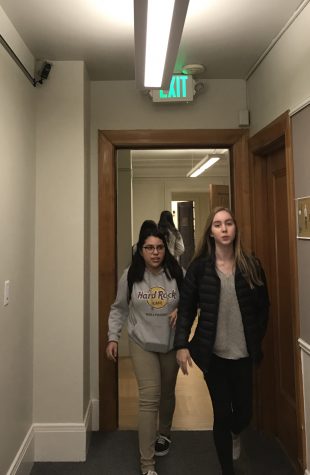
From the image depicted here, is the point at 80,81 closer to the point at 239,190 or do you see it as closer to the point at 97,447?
the point at 239,190

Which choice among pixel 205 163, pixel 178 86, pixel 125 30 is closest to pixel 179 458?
pixel 178 86

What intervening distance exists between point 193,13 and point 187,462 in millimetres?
2471

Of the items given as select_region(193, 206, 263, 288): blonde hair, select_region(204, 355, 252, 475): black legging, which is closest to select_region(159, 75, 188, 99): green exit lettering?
select_region(193, 206, 263, 288): blonde hair

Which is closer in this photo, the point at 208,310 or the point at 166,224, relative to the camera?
→ the point at 208,310

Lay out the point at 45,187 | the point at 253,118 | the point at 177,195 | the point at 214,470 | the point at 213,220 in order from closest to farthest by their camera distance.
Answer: the point at 213,220 → the point at 214,470 → the point at 45,187 → the point at 253,118 → the point at 177,195

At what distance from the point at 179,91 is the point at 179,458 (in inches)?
91.6

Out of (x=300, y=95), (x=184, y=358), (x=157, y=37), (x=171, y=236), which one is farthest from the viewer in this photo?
(x=171, y=236)

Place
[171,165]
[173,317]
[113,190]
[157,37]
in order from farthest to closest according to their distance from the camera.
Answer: [171,165] < [113,190] < [173,317] < [157,37]

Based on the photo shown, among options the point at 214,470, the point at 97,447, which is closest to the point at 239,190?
the point at 214,470

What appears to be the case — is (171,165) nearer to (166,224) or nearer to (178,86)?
(178,86)

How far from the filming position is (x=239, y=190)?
2576mm

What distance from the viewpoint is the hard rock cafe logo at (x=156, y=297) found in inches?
81.5

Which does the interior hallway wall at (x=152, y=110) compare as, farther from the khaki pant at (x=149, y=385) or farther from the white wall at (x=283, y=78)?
the khaki pant at (x=149, y=385)

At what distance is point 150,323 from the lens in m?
2.06
